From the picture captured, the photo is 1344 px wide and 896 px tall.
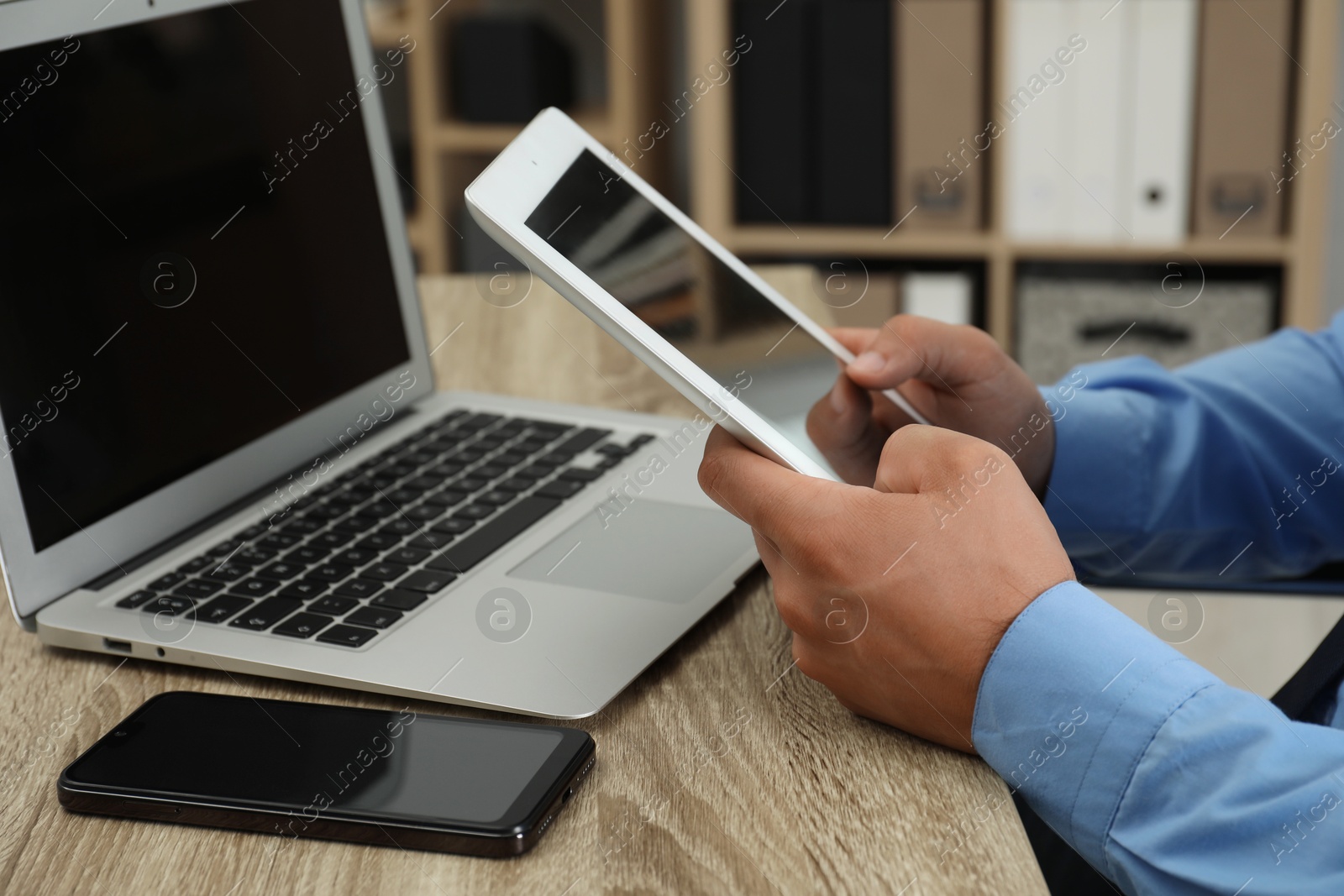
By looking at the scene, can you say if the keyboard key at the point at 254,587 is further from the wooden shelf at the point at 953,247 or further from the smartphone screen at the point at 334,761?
the wooden shelf at the point at 953,247

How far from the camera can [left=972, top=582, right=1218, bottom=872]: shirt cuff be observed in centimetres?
45

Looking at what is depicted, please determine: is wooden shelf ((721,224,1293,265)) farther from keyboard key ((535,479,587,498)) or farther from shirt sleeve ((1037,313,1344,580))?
keyboard key ((535,479,587,498))

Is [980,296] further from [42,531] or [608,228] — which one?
[42,531]

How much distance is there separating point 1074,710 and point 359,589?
14.0 inches

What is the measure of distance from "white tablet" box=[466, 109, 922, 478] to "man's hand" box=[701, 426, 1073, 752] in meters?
0.03

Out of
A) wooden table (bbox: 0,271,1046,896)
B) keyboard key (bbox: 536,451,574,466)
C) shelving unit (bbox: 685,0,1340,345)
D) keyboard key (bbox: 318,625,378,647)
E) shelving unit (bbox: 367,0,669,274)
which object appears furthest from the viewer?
shelving unit (bbox: 367,0,669,274)

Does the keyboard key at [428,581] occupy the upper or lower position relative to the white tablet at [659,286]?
lower

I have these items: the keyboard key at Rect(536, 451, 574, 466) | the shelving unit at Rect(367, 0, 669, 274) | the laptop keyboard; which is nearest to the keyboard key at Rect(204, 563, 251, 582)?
the laptop keyboard

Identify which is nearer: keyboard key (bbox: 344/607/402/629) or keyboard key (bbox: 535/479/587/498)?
keyboard key (bbox: 344/607/402/629)

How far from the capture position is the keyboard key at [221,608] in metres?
0.56

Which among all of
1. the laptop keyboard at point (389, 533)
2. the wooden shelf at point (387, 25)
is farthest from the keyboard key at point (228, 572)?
the wooden shelf at point (387, 25)

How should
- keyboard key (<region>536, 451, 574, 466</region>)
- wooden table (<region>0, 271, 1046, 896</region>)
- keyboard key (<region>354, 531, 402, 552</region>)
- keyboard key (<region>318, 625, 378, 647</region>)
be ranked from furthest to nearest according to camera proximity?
keyboard key (<region>536, 451, 574, 466</region>) < keyboard key (<region>354, 531, 402, 552</region>) < keyboard key (<region>318, 625, 378, 647</region>) < wooden table (<region>0, 271, 1046, 896</region>)

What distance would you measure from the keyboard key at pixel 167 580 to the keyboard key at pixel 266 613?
0.21 ft

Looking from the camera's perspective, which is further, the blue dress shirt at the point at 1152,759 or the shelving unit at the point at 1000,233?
the shelving unit at the point at 1000,233
